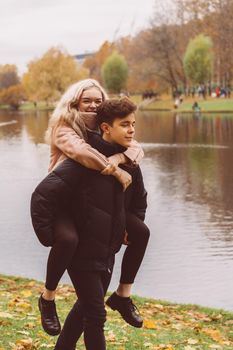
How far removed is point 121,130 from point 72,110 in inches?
16.9

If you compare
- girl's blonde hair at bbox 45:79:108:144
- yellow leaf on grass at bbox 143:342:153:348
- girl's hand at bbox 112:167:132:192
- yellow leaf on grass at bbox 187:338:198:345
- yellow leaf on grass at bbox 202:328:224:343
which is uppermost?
girl's blonde hair at bbox 45:79:108:144

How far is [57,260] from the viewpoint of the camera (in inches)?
202

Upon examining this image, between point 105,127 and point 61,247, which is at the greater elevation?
point 105,127

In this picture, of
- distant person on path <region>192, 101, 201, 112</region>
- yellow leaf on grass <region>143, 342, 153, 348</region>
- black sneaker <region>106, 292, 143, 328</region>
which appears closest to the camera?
black sneaker <region>106, 292, 143, 328</region>

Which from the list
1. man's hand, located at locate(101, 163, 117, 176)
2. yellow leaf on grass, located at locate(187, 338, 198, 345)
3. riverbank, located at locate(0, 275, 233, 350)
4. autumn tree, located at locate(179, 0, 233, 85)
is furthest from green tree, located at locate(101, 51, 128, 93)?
man's hand, located at locate(101, 163, 117, 176)

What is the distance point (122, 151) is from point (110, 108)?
377 millimetres

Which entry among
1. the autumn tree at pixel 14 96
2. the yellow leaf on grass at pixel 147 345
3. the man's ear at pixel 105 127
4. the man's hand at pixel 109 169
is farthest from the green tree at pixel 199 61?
the man's hand at pixel 109 169

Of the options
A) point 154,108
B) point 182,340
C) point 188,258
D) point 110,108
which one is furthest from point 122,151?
point 154,108

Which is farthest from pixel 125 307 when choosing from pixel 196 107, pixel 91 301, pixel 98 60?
pixel 98 60

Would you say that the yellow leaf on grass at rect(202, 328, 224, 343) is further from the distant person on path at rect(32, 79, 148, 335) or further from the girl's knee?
the girl's knee

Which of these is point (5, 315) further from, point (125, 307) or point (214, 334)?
point (125, 307)

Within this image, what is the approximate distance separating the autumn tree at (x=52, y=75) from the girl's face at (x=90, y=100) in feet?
365

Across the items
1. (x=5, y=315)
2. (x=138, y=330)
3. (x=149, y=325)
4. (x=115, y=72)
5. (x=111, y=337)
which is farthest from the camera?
(x=115, y=72)

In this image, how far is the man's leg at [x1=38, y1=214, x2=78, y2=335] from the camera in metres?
5.05
